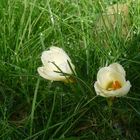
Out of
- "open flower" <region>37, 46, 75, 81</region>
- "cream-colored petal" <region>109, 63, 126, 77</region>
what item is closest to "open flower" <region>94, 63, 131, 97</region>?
"cream-colored petal" <region>109, 63, 126, 77</region>

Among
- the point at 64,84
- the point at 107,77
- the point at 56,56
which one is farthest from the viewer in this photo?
the point at 64,84

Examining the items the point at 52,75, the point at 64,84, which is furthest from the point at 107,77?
the point at 64,84

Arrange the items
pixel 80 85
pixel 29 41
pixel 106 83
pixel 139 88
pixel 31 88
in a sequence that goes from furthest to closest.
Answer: pixel 29 41
pixel 31 88
pixel 139 88
pixel 80 85
pixel 106 83

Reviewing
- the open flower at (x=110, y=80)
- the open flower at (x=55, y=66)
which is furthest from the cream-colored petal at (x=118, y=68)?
the open flower at (x=55, y=66)

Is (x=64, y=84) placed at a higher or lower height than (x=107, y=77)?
lower

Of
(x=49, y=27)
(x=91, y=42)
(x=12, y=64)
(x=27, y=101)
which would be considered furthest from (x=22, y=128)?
(x=49, y=27)

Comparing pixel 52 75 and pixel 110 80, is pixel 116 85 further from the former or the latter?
pixel 52 75

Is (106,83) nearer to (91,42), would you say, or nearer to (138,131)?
(138,131)
